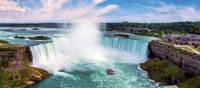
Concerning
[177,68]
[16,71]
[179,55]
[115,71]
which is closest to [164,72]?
[177,68]

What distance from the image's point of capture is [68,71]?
141 ft

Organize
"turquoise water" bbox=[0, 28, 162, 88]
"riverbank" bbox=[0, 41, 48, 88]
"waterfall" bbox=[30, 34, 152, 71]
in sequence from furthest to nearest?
"waterfall" bbox=[30, 34, 152, 71] < "turquoise water" bbox=[0, 28, 162, 88] < "riverbank" bbox=[0, 41, 48, 88]

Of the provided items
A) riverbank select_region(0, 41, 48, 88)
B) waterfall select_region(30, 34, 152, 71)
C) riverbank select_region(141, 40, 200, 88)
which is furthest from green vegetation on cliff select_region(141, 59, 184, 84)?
riverbank select_region(0, 41, 48, 88)

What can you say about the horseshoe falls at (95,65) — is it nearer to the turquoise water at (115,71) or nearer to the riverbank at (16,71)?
the turquoise water at (115,71)

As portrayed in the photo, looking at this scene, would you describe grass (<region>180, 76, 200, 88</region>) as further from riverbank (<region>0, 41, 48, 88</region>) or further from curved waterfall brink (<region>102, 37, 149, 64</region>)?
curved waterfall brink (<region>102, 37, 149, 64</region>)

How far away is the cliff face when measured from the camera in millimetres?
38312

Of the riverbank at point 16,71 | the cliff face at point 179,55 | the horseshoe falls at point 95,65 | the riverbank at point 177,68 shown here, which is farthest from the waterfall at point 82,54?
the riverbank at point 177,68

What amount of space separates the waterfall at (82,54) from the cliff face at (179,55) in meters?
3.26

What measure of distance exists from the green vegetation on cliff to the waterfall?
9.23m

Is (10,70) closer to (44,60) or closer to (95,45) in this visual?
(44,60)

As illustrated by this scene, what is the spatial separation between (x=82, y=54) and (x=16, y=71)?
81.1 feet

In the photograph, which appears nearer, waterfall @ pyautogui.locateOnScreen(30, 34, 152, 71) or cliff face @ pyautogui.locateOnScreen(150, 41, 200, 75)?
cliff face @ pyautogui.locateOnScreen(150, 41, 200, 75)

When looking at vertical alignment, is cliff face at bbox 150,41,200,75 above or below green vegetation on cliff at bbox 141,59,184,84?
above

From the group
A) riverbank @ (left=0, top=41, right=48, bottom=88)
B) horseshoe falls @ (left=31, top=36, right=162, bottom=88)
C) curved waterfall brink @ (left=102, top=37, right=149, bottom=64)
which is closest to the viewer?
riverbank @ (left=0, top=41, right=48, bottom=88)
